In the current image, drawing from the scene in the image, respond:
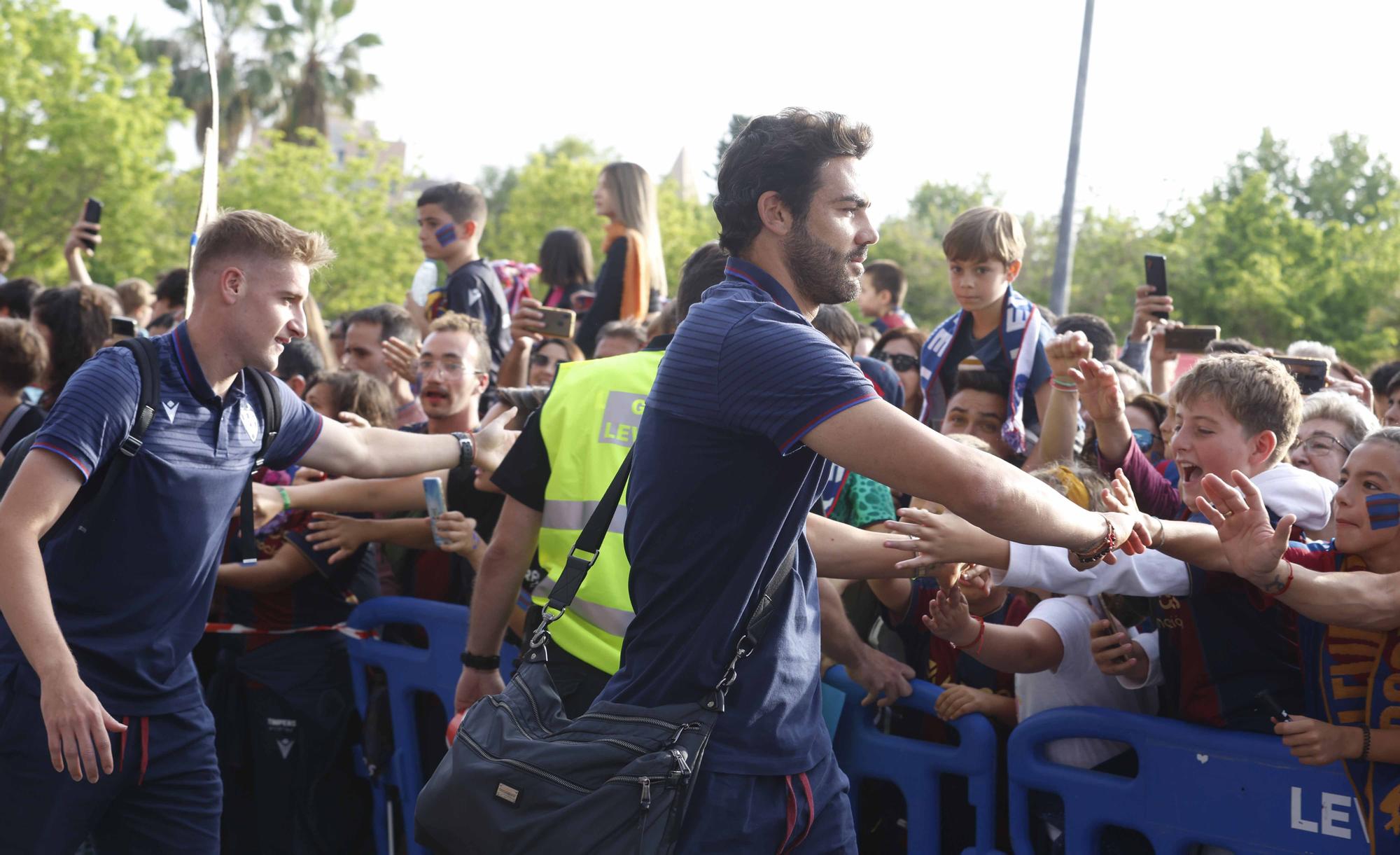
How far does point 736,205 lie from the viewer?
264cm

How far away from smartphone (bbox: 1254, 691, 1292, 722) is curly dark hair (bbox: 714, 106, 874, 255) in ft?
5.09

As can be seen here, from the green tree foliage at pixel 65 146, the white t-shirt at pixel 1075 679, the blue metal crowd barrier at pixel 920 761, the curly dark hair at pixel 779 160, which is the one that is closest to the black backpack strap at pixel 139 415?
the curly dark hair at pixel 779 160

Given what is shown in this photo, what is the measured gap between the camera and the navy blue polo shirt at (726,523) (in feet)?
7.61

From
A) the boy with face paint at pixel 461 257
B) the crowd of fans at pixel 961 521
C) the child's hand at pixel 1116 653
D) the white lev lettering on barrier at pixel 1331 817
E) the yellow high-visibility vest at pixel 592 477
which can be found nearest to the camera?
the white lev lettering on barrier at pixel 1331 817

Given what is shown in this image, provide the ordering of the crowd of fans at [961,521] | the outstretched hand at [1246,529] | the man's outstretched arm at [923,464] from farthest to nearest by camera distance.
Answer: the crowd of fans at [961,521], the outstretched hand at [1246,529], the man's outstretched arm at [923,464]

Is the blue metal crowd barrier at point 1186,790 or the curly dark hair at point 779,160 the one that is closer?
the curly dark hair at point 779,160

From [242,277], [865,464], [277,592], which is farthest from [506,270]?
[865,464]

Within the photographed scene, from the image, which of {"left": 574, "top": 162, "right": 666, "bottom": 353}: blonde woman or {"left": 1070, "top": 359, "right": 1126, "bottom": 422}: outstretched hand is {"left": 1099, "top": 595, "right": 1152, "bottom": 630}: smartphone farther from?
{"left": 574, "top": 162, "right": 666, "bottom": 353}: blonde woman

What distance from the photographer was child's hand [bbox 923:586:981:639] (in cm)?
332

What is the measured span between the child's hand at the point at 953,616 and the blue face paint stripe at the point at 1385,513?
961mm

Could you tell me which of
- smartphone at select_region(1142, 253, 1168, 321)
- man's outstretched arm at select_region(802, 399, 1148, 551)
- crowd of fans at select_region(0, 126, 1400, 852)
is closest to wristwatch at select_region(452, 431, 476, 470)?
crowd of fans at select_region(0, 126, 1400, 852)

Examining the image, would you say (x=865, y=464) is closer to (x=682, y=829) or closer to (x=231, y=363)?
(x=682, y=829)

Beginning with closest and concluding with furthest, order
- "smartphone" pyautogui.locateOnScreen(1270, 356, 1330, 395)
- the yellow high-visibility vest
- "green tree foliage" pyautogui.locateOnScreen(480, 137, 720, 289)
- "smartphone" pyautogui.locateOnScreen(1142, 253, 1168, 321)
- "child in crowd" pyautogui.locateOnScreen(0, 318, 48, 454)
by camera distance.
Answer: the yellow high-visibility vest → "smartphone" pyautogui.locateOnScreen(1270, 356, 1330, 395) → "child in crowd" pyautogui.locateOnScreen(0, 318, 48, 454) → "smartphone" pyautogui.locateOnScreen(1142, 253, 1168, 321) → "green tree foliage" pyautogui.locateOnScreen(480, 137, 720, 289)

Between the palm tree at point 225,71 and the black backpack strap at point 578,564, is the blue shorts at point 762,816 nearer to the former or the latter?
the black backpack strap at point 578,564
